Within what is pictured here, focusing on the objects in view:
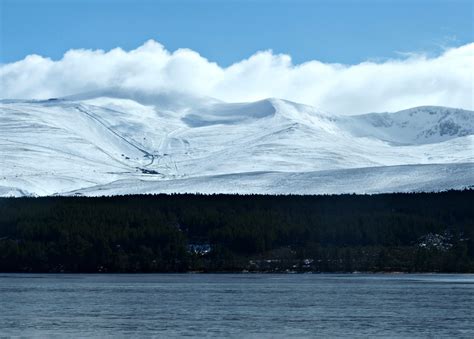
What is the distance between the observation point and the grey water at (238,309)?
84.9 m

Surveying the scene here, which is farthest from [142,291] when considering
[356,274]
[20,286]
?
[356,274]

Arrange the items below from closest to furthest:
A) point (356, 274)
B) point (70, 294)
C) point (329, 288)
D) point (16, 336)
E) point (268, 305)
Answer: point (16, 336) < point (268, 305) < point (70, 294) < point (329, 288) < point (356, 274)

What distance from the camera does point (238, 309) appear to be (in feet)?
347

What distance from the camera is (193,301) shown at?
116 meters

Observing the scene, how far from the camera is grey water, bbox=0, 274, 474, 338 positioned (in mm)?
84875

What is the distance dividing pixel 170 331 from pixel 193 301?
107 ft

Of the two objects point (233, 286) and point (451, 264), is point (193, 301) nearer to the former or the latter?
point (233, 286)

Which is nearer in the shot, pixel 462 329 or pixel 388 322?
pixel 462 329

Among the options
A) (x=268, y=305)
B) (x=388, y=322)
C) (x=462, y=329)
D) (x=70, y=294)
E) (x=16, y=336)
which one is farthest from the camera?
(x=70, y=294)

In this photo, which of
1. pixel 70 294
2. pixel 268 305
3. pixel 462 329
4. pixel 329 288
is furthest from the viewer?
pixel 329 288

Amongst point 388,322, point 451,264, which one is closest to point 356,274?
point 451,264

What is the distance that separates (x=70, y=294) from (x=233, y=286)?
1044 inches

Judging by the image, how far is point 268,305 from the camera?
111 metres

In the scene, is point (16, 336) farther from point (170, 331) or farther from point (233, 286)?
point (233, 286)
